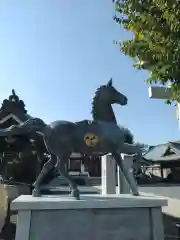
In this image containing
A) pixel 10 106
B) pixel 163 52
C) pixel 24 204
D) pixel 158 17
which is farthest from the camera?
pixel 10 106

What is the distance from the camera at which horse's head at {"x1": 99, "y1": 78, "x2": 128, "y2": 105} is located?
170 inches

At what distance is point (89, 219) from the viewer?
3.53 metres

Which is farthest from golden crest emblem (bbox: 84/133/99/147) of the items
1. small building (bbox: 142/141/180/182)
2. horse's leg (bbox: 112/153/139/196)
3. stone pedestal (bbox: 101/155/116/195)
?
small building (bbox: 142/141/180/182)

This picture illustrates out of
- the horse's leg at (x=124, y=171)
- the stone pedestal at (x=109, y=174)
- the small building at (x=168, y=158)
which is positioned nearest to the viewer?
the horse's leg at (x=124, y=171)

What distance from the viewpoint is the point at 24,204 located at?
11.0ft

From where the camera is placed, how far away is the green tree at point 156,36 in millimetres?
4059

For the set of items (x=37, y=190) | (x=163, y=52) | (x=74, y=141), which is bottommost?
(x=37, y=190)

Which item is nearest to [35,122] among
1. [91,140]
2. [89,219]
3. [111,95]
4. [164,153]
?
[91,140]

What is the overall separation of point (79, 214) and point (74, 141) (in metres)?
1.07

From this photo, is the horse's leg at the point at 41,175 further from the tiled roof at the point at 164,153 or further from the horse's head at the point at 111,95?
the tiled roof at the point at 164,153

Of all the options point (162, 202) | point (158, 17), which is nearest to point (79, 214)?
point (162, 202)

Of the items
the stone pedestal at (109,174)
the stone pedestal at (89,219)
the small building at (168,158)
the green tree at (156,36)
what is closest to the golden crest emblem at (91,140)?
the stone pedestal at (89,219)

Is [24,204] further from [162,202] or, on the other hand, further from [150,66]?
[150,66]

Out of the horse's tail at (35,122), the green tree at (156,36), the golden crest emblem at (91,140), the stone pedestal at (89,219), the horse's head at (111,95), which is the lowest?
the stone pedestal at (89,219)
